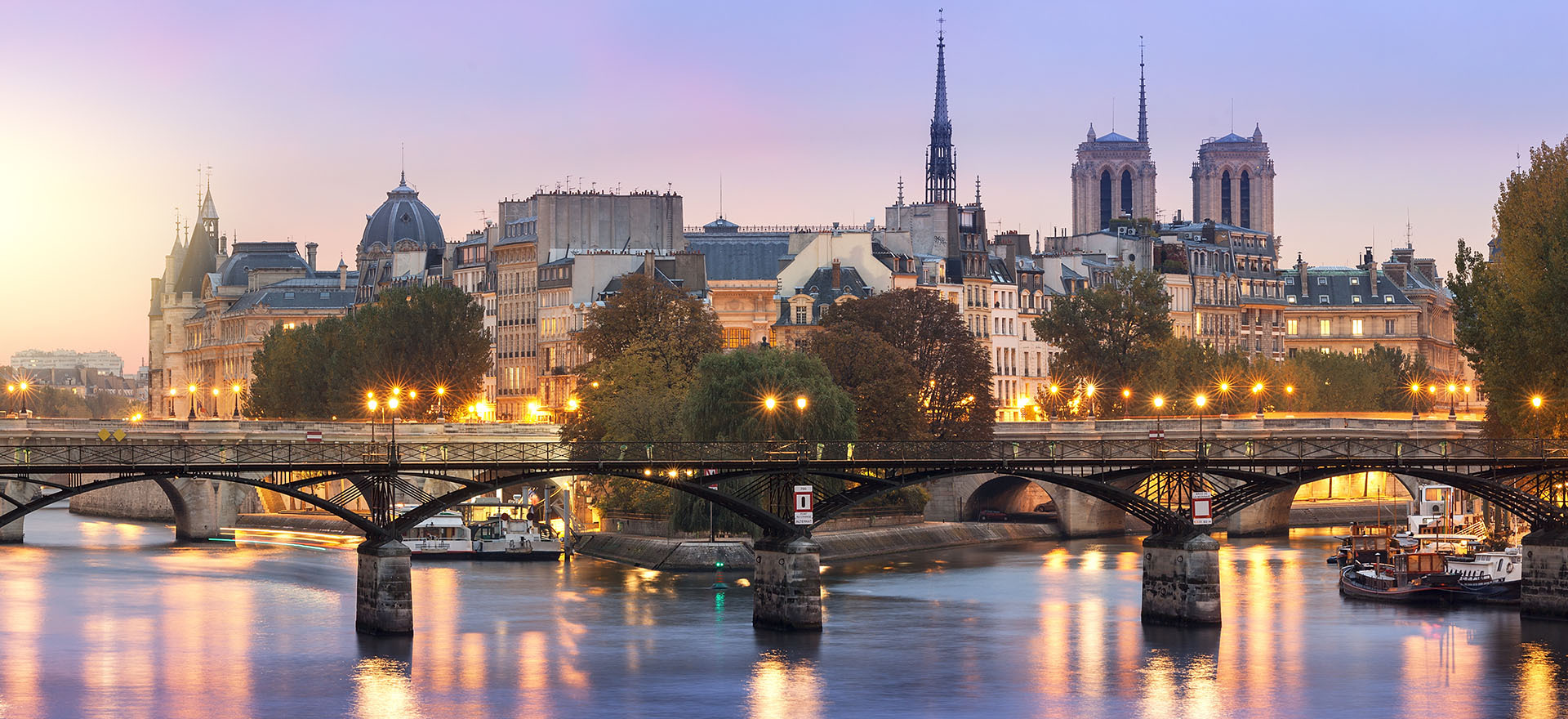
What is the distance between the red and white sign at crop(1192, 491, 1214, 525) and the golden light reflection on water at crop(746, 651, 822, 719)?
1245cm

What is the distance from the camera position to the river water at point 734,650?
235 feet

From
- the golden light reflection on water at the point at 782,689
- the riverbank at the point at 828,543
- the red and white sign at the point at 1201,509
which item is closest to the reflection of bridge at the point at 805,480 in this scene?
the red and white sign at the point at 1201,509

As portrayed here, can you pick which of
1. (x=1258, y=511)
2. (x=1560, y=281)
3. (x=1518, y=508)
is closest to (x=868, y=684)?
(x=1518, y=508)

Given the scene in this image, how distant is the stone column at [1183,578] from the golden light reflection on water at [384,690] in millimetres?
22930

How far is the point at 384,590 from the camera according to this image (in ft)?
269

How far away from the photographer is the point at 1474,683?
74.8m

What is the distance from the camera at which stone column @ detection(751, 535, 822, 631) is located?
81.0 m

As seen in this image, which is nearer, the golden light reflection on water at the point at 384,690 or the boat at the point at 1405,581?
the golden light reflection on water at the point at 384,690

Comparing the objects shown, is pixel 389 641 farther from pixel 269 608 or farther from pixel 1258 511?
pixel 1258 511

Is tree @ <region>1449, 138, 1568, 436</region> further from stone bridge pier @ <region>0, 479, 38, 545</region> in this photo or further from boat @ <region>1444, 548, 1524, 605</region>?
stone bridge pier @ <region>0, 479, 38, 545</region>

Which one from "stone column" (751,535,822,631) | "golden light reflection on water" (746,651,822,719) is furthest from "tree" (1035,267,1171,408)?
"golden light reflection on water" (746,651,822,719)

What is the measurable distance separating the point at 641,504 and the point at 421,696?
46.1m

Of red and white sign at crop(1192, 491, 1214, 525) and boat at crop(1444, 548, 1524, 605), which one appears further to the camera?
boat at crop(1444, 548, 1524, 605)

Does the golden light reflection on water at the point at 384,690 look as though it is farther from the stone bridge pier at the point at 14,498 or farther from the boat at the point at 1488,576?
the stone bridge pier at the point at 14,498
